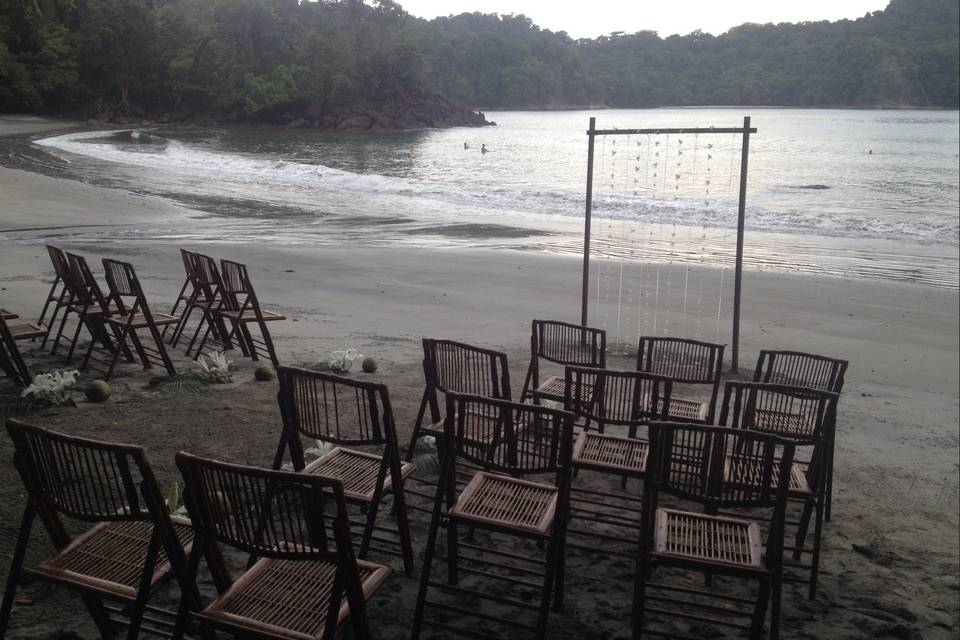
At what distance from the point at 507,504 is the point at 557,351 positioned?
91.3 inches

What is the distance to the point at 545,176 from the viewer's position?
42.6 meters

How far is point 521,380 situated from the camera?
718 cm

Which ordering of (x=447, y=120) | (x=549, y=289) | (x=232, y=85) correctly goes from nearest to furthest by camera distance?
1. (x=549, y=289)
2. (x=232, y=85)
3. (x=447, y=120)

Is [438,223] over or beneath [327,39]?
beneath

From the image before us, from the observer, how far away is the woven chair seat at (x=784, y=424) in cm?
417

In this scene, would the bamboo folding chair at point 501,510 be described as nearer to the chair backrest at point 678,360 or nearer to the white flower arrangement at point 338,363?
the chair backrest at point 678,360

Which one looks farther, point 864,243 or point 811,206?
point 811,206

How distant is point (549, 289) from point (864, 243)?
457 inches

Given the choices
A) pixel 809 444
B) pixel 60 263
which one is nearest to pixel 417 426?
pixel 809 444

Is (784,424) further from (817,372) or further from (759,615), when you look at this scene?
(759,615)

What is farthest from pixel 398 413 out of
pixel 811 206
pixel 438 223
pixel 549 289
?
pixel 811 206

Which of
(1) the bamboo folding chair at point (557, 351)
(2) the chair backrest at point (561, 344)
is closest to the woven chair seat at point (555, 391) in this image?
(1) the bamboo folding chair at point (557, 351)

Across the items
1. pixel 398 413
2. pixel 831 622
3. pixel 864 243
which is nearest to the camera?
pixel 831 622

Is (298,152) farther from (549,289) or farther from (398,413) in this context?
(398,413)
